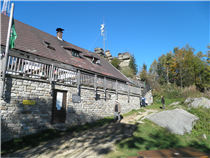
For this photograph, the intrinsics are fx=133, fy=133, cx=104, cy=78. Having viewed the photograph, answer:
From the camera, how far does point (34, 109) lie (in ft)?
24.8

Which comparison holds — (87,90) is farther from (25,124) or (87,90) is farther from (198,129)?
(198,129)

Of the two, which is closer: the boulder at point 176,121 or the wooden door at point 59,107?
the boulder at point 176,121

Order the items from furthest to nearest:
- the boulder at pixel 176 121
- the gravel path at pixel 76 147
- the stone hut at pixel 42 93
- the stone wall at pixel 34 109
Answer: the boulder at pixel 176 121, the stone hut at pixel 42 93, the stone wall at pixel 34 109, the gravel path at pixel 76 147

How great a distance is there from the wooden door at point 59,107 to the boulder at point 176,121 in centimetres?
643

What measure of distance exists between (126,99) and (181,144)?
8.43 meters

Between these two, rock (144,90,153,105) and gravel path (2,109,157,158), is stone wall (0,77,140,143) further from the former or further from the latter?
rock (144,90,153,105)

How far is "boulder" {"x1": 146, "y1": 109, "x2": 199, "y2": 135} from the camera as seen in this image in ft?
27.3

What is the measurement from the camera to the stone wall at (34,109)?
21.8ft

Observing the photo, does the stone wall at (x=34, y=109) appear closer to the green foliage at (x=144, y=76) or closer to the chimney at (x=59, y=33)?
the chimney at (x=59, y=33)

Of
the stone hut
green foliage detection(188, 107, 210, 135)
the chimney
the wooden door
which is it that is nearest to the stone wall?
the stone hut

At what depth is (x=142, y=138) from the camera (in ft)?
22.6

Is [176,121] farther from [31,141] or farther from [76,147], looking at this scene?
[31,141]

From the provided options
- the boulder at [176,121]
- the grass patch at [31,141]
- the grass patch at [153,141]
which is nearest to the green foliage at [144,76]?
the boulder at [176,121]

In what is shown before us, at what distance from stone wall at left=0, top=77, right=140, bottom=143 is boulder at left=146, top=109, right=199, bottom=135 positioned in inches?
194
